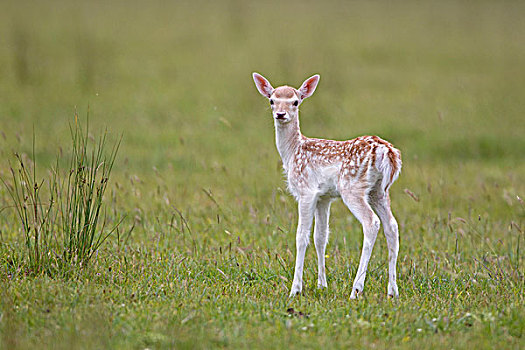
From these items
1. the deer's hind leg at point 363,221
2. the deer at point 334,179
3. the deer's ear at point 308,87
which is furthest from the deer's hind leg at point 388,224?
the deer's ear at point 308,87

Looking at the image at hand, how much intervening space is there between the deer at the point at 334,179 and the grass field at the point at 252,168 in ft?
1.47

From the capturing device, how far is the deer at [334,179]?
596cm

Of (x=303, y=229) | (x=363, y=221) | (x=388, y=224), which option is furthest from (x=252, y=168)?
(x=363, y=221)

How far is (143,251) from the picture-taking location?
7203 millimetres

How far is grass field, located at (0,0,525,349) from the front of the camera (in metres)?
5.32

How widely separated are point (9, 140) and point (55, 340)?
7872mm

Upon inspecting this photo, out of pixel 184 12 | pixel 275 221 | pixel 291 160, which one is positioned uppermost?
pixel 184 12

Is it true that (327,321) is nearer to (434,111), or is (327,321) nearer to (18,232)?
(18,232)

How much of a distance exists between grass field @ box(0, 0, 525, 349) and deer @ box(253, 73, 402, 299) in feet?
1.47

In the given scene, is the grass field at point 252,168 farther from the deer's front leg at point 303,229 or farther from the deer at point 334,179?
the deer at point 334,179

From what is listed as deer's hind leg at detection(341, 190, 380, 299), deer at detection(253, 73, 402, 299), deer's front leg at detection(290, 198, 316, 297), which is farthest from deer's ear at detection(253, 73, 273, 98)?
deer's hind leg at detection(341, 190, 380, 299)

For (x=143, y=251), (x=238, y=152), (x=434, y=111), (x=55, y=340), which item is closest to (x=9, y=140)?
(x=238, y=152)

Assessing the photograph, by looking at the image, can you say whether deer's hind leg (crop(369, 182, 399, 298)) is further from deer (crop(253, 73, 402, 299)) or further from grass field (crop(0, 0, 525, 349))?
grass field (crop(0, 0, 525, 349))

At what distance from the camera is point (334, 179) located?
6227 mm
